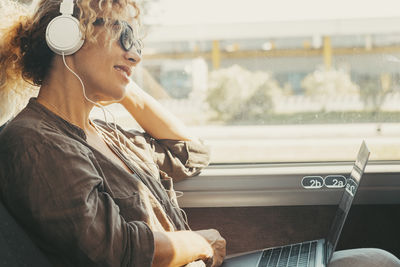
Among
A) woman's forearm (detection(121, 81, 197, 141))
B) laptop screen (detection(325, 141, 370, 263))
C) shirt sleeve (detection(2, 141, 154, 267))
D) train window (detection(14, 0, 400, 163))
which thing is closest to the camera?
shirt sleeve (detection(2, 141, 154, 267))

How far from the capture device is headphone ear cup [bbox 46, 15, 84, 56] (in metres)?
1.35

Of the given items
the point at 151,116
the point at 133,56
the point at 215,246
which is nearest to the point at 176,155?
the point at 151,116

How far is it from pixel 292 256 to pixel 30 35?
1.03 m

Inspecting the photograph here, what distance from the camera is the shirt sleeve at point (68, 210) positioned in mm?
1145

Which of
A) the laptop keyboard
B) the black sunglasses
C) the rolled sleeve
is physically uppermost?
the black sunglasses

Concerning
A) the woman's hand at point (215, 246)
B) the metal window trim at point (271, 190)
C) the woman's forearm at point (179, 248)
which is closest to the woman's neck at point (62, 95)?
the woman's forearm at point (179, 248)

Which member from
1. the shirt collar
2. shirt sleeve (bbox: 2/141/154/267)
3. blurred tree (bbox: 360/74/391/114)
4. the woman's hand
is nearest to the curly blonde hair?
the shirt collar

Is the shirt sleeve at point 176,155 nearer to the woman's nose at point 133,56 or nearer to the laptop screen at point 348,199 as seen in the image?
the woman's nose at point 133,56

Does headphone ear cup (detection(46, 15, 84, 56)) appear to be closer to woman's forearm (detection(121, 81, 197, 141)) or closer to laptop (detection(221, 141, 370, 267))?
woman's forearm (detection(121, 81, 197, 141))

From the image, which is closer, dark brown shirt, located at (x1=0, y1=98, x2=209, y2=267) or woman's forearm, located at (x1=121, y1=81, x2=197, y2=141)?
dark brown shirt, located at (x1=0, y1=98, x2=209, y2=267)

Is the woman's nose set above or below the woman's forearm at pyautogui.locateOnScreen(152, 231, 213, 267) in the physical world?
above

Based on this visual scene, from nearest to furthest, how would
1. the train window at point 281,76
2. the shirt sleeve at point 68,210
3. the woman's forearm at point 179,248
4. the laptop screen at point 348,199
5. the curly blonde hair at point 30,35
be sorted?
the shirt sleeve at point 68,210 < the woman's forearm at point 179,248 < the curly blonde hair at point 30,35 < the laptop screen at point 348,199 < the train window at point 281,76

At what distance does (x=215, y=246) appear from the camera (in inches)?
64.2

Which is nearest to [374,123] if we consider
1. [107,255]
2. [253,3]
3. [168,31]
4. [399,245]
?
[399,245]
